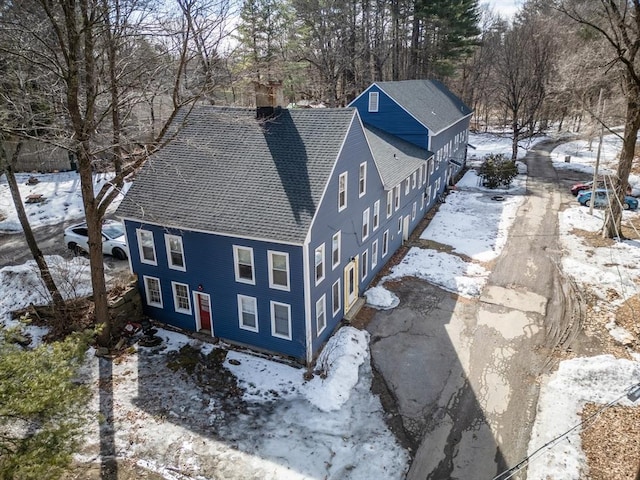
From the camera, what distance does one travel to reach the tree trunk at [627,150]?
877 inches

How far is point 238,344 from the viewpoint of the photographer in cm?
1570

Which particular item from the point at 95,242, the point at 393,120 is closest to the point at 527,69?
the point at 393,120

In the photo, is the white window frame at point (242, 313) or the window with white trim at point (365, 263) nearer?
the white window frame at point (242, 313)

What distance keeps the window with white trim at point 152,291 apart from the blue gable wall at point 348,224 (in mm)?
6583

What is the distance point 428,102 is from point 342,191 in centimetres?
2251

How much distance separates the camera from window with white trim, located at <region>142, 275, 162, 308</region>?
1681 cm

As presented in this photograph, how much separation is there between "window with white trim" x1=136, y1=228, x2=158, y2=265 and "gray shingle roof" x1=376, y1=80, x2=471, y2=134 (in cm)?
1989

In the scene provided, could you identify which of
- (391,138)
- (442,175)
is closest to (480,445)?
(391,138)

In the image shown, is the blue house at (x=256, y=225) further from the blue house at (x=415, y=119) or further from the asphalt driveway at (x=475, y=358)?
the blue house at (x=415, y=119)

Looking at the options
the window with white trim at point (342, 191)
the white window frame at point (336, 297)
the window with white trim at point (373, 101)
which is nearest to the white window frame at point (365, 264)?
the white window frame at point (336, 297)

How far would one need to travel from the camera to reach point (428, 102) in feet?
114

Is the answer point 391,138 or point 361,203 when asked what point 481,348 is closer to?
point 361,203

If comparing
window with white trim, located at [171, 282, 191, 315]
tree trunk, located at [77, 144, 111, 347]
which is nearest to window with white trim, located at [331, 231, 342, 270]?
window with white trim, located at [171, 282, 191, 315]

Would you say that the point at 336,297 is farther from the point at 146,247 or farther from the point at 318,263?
the point at 146,247
